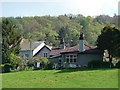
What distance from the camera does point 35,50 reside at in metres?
69.6

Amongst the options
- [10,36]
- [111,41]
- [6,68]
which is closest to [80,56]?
[111,41]

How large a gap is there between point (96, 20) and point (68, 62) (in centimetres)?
12030

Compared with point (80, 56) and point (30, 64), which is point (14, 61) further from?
point (80, 56)

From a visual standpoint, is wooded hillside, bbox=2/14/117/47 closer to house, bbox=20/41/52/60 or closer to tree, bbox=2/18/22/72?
house, bbox=20/41/52/60

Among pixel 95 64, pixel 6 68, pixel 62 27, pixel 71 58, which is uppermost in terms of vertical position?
pixel 62 27

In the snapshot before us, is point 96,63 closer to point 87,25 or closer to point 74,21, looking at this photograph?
point 87,25

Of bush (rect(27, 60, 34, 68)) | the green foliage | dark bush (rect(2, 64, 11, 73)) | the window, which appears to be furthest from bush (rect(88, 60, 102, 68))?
dark bush (rect(2, 64, 11, 73))

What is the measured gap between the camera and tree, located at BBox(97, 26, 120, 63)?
152 feet

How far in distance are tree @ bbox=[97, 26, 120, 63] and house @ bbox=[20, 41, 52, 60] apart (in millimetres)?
20371

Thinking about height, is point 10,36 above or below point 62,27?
below

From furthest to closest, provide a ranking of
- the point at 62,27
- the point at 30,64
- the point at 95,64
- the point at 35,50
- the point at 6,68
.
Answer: the point at 62,27
the point at 35,50
the point at 30,64
the point at 6,68
the point at 95,64

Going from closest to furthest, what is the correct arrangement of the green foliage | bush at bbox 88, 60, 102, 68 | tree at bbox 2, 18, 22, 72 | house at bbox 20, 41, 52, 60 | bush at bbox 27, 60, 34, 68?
bush at bbox 88, 60, 102, 68 < the green foliage < bush at bbox 27, 60, 34, 68 < tree at bbox 2, 18, 22, 72 < house at bbox 20, 41, 52, 60

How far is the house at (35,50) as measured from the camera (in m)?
66.4

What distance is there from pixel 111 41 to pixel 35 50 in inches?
1028
